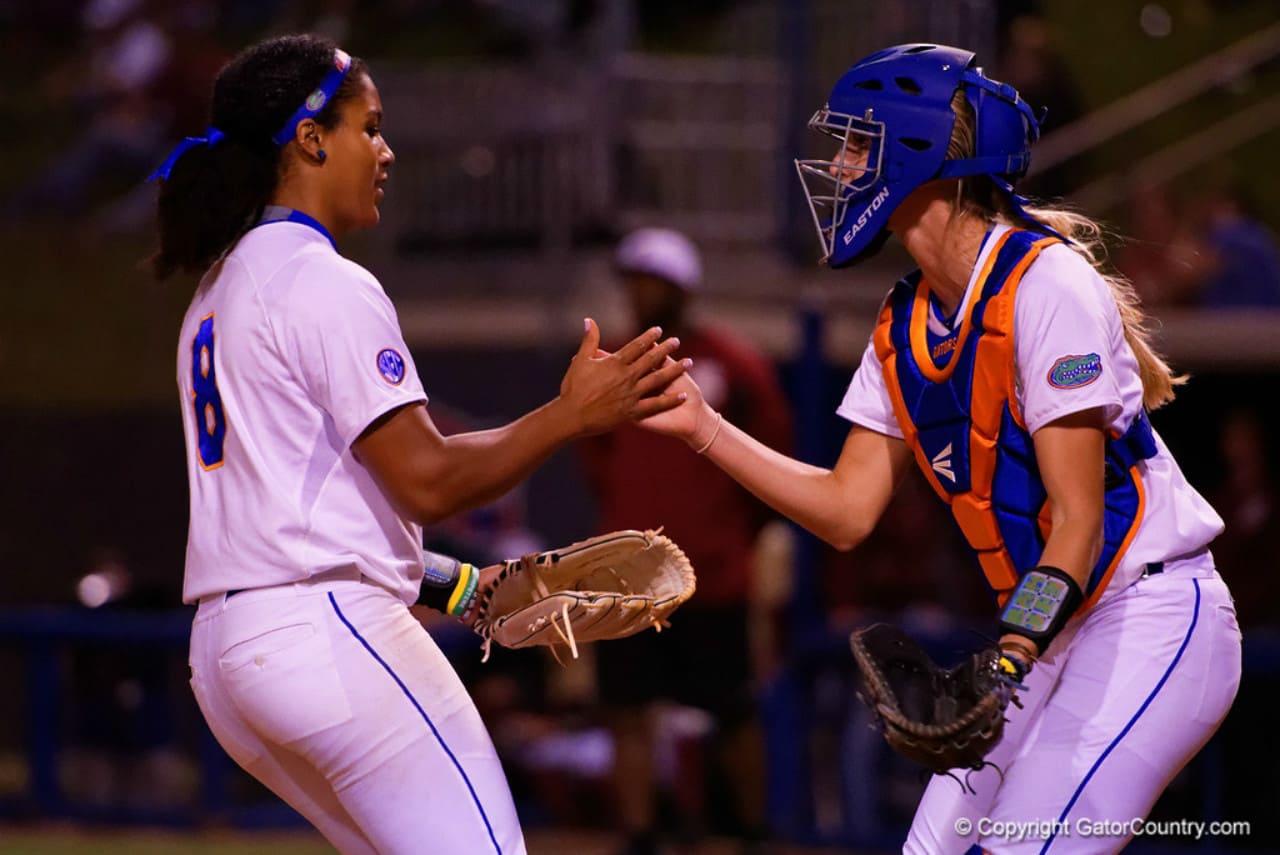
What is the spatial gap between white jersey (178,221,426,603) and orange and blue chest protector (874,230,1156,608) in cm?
109

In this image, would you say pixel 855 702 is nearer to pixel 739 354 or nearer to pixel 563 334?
pixel 739 354

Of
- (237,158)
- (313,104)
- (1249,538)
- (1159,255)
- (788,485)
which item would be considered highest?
(313,104)

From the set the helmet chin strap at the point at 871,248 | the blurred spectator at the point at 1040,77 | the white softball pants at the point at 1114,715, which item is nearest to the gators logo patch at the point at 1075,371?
the white softball pants at the point at 1114,715

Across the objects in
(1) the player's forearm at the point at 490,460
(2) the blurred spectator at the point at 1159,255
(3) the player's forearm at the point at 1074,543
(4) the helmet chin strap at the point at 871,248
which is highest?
(4) the helmet chin strap at the point at 871,248

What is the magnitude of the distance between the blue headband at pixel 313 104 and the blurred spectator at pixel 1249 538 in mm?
4792

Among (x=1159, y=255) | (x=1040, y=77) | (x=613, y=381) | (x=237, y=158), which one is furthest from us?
(x=1040, y=77)

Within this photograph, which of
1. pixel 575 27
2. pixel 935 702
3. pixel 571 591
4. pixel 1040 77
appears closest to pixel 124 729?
pixel 575 27

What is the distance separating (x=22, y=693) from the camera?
9.58 meters

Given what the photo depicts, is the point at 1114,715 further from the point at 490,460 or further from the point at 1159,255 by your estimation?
the point at 1159,255

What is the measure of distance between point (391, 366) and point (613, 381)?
0.45 m

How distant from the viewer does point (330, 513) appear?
3555 millimetres

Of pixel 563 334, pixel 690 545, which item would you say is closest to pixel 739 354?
pixel 690 545

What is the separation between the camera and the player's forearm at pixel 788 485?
4.14 m

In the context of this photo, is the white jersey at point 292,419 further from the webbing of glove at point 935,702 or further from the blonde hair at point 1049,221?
Result: the blonde hair at point 1049,221
